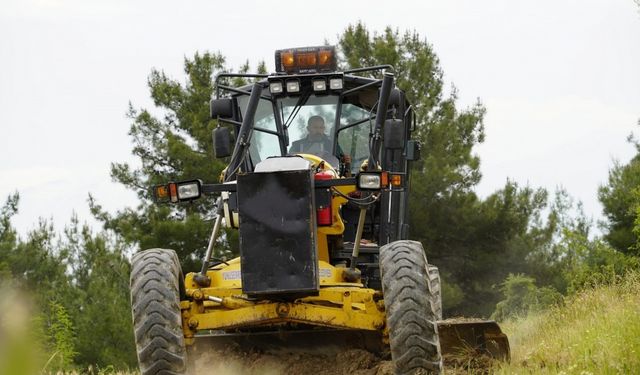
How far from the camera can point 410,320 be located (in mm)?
5820

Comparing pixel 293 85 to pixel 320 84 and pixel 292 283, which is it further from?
pixel 292 283

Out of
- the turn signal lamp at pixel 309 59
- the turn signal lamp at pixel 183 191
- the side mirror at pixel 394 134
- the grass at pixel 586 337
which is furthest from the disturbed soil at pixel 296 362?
the turn signal lamp at pixel 309 59

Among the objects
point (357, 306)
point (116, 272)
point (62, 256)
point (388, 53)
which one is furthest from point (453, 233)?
point (357, 306)

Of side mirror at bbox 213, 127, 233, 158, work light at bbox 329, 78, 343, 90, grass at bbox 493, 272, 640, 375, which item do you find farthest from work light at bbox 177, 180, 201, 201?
grass at bbox 493, 272, 640, 375

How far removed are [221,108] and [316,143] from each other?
802 millimetres

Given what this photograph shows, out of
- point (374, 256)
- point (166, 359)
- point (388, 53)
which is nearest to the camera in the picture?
point (166, 359)

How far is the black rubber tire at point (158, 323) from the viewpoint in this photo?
5844mm

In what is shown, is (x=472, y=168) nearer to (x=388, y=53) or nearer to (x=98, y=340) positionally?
(x=388, y=53)

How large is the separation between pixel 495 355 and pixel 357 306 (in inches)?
52.7

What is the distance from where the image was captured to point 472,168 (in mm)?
24109

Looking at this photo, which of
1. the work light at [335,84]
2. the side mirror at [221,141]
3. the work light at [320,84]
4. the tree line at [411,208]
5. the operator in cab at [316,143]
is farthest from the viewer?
the tree line at [411,208]

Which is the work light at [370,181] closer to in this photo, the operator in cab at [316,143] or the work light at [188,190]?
the work light at [188,190]

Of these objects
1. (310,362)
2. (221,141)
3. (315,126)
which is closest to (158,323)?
(310,362)

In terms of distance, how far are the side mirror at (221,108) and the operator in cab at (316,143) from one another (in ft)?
1.92
